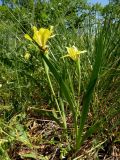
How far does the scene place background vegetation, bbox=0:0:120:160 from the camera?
1.07 metres

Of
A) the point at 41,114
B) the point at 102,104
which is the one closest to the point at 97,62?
the point at 102,104

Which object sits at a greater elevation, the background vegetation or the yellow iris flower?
the yellow iris flower

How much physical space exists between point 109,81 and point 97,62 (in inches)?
12.2

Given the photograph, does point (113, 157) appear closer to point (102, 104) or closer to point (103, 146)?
point (103, 146)

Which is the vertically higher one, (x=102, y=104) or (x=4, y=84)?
(x=4, y=84)

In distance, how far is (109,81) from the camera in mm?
1255

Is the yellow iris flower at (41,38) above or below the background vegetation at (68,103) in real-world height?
above

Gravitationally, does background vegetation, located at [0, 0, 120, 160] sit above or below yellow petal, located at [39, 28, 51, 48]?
below

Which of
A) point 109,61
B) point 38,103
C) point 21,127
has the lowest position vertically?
point 21,127

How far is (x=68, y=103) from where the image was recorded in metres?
1.14

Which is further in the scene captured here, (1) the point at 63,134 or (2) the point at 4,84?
(2) the point at 4,84

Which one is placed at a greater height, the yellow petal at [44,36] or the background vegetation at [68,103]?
the yellow petal at [44,36]

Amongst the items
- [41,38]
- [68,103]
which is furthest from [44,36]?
[68,103]

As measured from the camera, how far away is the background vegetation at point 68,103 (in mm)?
1065
